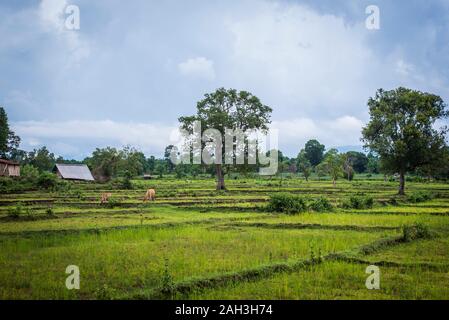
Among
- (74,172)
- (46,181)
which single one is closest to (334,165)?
(74,172)

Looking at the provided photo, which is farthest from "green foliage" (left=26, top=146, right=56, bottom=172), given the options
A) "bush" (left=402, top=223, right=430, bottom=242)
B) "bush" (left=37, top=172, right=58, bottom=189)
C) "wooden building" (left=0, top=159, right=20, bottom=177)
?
"bush" (left=402, top=223, right=430, bottom=242)

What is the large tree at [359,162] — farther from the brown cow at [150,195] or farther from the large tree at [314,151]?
the brown cow at [150,195]

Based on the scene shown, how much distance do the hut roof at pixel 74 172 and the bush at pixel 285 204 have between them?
1766 inches

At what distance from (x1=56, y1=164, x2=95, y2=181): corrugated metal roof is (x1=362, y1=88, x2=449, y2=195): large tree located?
41561mm

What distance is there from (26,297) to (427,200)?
30.9m

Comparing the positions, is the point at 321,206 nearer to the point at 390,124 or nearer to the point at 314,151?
the point at 390,124

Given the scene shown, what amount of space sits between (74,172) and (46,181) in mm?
20719

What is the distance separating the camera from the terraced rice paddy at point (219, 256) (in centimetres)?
855

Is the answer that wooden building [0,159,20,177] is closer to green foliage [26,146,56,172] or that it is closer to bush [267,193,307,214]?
green foliage [26,146,56,172]

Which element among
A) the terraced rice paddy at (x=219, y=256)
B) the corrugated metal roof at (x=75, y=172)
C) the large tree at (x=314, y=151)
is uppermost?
the large tree at (x=314, y=151)

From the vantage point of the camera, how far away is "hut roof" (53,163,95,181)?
2387 inches

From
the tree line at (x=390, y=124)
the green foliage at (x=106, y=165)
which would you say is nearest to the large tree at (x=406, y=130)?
the tree line at (x=390, y=124)

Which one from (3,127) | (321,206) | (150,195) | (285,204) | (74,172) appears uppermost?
(3,127)

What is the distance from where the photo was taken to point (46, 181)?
1649 inches
